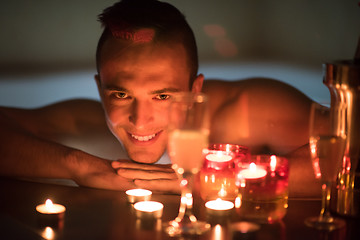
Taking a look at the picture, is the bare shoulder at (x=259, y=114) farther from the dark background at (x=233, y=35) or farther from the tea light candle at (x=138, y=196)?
the tea light candle at (x=138, y=196)

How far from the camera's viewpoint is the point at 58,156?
6.14ft

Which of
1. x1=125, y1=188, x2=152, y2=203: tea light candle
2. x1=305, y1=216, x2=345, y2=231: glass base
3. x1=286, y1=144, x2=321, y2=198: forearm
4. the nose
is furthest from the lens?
the nose

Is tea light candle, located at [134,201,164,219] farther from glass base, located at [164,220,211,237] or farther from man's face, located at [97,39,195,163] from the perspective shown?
man's face, located at [97,39,195,163]

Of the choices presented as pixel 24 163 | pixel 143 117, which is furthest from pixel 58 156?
pixel 143 117

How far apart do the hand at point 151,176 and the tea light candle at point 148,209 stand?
190mm

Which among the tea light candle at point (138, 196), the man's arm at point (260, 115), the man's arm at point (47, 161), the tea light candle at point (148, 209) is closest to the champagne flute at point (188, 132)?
the tea light candle at point (148, 209)

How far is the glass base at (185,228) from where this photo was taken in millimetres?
1302

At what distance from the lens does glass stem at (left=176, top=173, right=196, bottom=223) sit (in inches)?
51.4

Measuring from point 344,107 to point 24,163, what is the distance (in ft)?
3.49

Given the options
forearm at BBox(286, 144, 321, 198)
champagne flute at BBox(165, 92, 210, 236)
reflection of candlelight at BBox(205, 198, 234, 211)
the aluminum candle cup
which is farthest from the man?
champagne flute at BBox(165, 92, 210, 236)

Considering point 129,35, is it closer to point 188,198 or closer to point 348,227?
point 188,198

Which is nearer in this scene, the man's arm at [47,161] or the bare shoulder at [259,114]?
the man's arm at [47,161]

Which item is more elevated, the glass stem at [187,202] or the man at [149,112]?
the man at [149,112]

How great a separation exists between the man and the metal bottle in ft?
0.59
